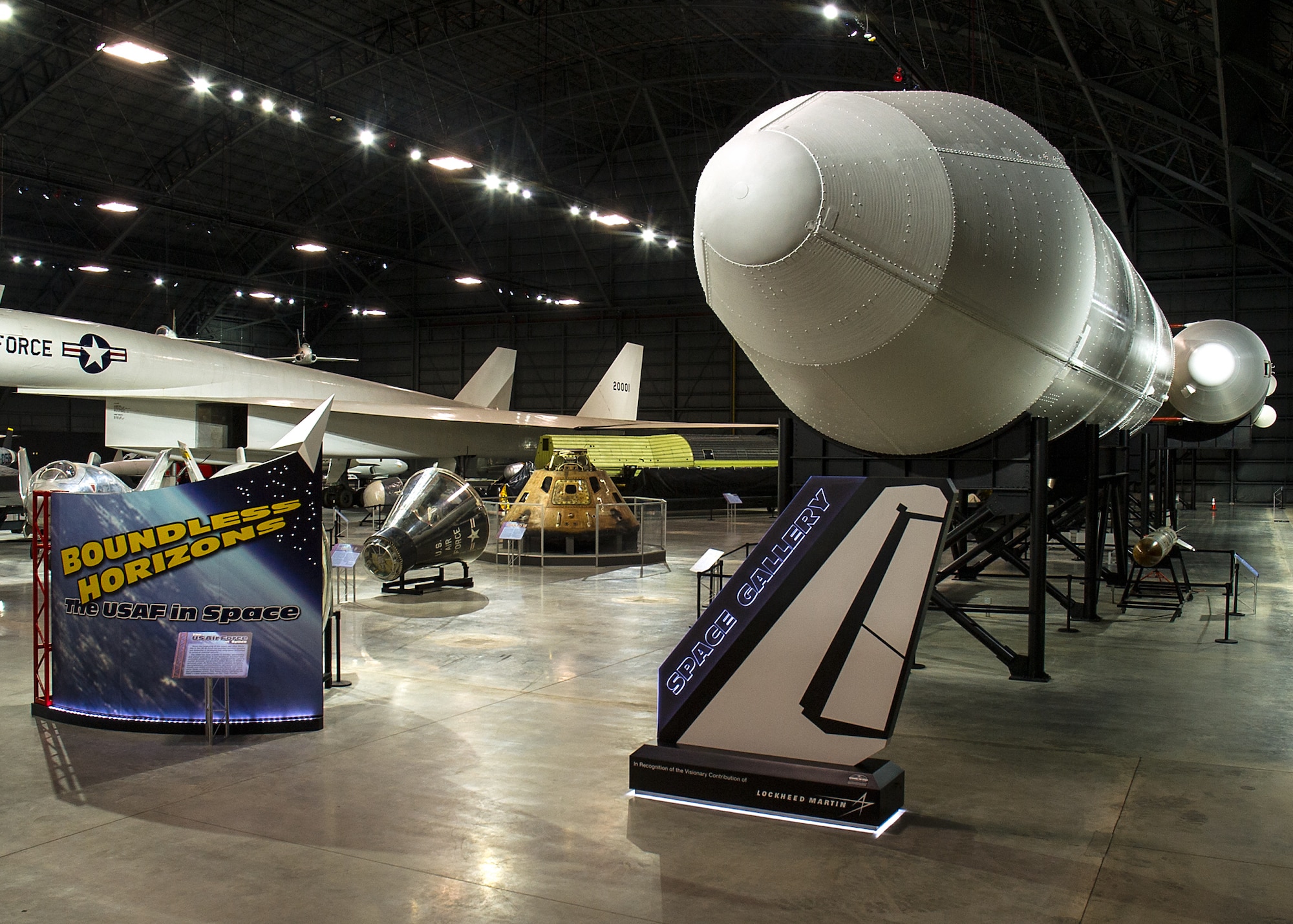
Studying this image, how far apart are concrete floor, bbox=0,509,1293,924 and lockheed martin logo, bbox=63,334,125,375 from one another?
12.3 m

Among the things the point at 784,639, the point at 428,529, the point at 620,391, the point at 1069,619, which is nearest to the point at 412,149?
the point at 620,391

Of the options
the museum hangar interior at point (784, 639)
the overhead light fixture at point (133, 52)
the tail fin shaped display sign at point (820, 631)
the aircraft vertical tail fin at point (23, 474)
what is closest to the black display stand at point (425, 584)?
the museum hangar interior at point (784, 639)

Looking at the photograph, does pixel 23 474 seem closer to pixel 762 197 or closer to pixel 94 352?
pixel 94 352

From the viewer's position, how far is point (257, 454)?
2423cm

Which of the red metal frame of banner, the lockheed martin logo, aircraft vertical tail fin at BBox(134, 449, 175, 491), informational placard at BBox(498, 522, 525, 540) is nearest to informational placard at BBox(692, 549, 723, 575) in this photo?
informational placard at BBox(498, 522, 525, 540)

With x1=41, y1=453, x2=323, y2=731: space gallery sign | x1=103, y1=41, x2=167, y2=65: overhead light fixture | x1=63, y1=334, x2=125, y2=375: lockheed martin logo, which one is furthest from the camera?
x1=63, y1=334, x2=125, y2=375: lockheed martin logo

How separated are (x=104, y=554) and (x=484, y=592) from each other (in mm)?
6839

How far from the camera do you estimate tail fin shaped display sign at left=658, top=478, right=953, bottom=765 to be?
15.2ft

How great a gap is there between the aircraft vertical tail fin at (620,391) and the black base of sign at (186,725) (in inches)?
961

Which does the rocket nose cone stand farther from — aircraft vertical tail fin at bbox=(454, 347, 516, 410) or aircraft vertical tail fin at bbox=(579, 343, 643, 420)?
aircraft vertical tail fin at bbox=(579, 343, 643, 420)

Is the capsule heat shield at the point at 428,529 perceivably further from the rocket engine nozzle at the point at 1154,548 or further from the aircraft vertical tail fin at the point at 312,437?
the rocket engine nozzle at the point at 1154,548

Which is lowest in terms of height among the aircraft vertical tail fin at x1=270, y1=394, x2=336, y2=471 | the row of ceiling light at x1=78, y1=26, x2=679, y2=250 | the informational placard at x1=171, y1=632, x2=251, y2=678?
the informational placard at x1=171, y1=632, x2=251, y2=678

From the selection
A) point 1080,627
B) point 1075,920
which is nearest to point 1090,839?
point 1075,920

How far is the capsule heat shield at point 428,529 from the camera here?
476 inches
